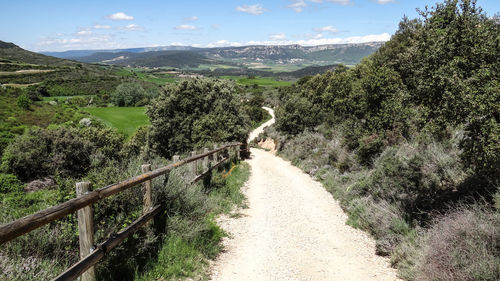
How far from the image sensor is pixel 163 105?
23766mm

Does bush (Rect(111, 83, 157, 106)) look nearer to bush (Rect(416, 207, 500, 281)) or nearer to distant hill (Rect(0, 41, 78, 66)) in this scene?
distant hill (Rect(0, 41, 78, 66))

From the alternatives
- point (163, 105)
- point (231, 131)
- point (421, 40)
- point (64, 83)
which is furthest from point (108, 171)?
point (64, 83)

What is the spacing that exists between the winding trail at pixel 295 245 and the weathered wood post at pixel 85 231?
2034 mm

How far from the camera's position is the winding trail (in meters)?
5.27

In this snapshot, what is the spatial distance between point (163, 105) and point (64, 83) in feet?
436

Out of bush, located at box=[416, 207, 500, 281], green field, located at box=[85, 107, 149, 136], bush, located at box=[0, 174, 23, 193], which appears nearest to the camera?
bush, located at box=[416, 207, 500, 281]

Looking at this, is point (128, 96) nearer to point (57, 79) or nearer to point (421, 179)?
point (57, 79)

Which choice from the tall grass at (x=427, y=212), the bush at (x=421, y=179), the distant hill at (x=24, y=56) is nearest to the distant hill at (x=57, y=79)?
the distant hill at (x=24, y=56)

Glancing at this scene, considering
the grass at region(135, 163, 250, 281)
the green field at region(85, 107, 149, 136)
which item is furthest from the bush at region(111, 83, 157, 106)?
the grass at region(135, 163, 250, 281)

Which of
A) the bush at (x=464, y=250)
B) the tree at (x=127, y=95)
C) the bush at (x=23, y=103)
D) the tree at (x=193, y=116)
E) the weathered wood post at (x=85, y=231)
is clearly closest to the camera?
the weathered wood post at (x=85, y=231)

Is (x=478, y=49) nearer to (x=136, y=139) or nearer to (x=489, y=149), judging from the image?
(x=489, y=149)

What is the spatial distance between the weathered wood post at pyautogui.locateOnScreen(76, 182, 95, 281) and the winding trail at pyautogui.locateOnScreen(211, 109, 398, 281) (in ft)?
6.67

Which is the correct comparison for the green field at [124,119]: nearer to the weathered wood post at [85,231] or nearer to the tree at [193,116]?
the tree at [193,116]

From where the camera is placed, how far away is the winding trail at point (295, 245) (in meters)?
5.27
